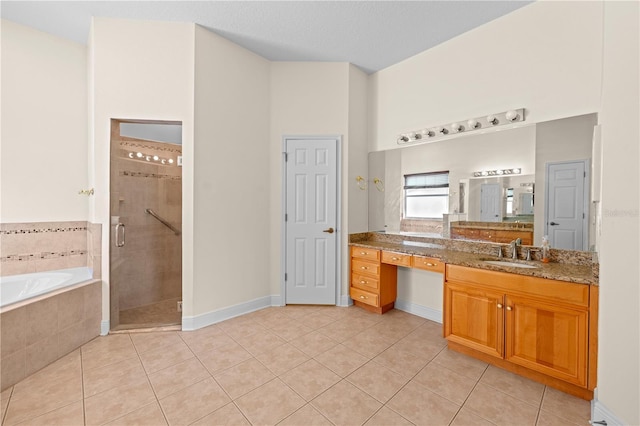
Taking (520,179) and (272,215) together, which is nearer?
(520,179)

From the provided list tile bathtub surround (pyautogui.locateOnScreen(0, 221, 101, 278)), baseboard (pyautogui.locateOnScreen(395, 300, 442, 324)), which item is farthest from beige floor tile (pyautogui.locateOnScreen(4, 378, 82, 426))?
baseboard (pyautogui.locateOnScreen(395, 300, 442, 324))

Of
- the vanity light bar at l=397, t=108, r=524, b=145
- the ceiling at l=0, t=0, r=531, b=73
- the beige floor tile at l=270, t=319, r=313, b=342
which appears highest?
the ceiling at l=0, t=0, r=531, b=73

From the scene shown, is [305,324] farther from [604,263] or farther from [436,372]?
[604,263]

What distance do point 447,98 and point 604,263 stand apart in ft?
6.94

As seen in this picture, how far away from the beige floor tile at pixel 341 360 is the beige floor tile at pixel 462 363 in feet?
2.12

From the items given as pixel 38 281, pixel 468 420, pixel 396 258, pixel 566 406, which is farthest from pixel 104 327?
pixel 566 406

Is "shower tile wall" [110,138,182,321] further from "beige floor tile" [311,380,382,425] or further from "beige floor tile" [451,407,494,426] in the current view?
"beige floor tile" [451,407,494,426]

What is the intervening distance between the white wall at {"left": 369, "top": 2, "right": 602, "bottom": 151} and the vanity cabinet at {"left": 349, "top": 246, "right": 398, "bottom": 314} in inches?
57.3

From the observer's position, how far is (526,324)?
2023mm

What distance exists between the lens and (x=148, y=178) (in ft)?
11.3

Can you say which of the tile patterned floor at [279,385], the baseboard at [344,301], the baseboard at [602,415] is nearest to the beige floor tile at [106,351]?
the tile patterned floor at [279,385]

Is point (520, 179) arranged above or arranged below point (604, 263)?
above

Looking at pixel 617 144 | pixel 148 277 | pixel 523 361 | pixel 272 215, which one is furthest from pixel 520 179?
pixel 148 277

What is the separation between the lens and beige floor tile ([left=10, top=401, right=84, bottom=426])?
1.61 metres
